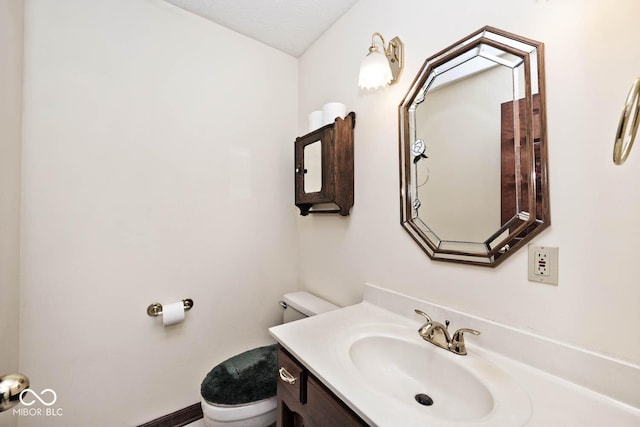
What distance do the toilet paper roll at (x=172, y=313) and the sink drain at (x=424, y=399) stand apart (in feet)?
3.82

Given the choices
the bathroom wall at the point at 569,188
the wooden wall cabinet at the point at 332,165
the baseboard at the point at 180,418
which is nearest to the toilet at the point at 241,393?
the baseboard at the point at 180,418

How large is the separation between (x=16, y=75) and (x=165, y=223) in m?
0.78

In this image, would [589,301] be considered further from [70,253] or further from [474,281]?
[70,253]

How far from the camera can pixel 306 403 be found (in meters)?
0.82

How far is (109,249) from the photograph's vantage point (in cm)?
125

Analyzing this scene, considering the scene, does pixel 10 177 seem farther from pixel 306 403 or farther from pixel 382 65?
pixel 382 65

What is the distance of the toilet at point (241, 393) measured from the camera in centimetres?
117

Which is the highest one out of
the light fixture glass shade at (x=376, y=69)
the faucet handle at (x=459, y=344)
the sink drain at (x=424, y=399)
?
the light fixture glass shade at (x=376, y=69)

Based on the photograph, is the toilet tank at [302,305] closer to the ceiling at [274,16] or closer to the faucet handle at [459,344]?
the faucet handle at [459,344]

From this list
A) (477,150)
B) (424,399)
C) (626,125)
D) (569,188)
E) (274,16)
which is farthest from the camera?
(274,16)

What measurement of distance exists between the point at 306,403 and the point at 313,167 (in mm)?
1121

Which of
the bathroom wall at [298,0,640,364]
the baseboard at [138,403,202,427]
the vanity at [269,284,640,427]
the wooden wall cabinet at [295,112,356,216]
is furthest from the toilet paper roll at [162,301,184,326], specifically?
the bathroom wall at [298,0,640,364]

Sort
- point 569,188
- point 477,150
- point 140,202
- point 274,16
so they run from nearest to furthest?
point 569,188, point 477,150, point 140,202, point 274,16

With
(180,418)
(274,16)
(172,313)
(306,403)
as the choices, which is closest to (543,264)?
(306,403)
